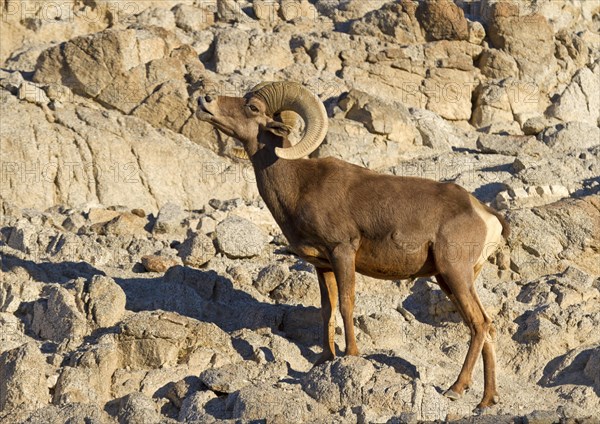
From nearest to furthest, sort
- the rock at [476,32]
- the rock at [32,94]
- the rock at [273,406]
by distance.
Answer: the rock at [273,406], the rock at [32,94], the rock at [476,32]

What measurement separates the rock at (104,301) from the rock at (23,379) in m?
1.49

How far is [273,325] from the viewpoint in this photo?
51.0 ft

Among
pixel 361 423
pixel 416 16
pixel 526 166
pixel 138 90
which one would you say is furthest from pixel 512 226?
pixel 416 16

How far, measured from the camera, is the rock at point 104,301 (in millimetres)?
14820

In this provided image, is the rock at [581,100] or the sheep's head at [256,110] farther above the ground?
the sheep's head at [256,110]

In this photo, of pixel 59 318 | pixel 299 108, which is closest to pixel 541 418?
pixel 299 108

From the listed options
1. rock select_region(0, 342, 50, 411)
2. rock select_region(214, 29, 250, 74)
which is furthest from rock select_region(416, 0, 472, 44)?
rock select_region(0, 342, 50, 411)

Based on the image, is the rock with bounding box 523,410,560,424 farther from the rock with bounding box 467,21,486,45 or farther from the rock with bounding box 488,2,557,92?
the rock with bounding box 467,21,486,45

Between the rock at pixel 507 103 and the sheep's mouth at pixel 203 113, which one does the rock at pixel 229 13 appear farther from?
the sheep's mouth at pixel 203 113

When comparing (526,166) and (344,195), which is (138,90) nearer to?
(526,166)

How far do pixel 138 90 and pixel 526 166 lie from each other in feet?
25.0

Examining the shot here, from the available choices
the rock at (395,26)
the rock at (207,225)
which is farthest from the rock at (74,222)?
the rock at (395,26)

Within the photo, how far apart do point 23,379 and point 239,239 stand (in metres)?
5.60

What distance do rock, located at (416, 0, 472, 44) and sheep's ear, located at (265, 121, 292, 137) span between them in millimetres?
12739
